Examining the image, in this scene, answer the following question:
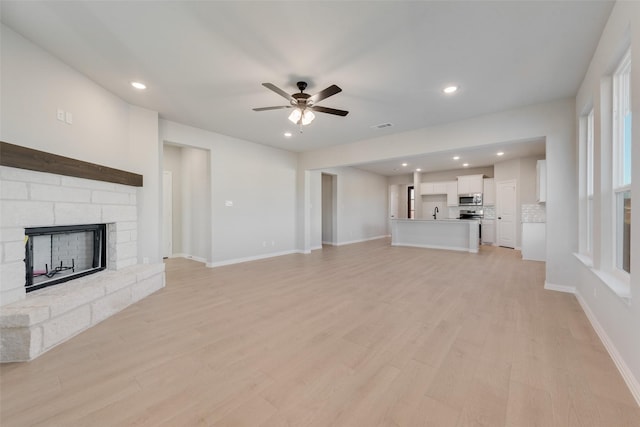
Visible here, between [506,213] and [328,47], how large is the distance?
7.90 meters

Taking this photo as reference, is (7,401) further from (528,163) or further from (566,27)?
(528,163)

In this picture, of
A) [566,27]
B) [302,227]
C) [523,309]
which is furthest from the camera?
[302,227]

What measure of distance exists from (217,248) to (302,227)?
8.03 ft

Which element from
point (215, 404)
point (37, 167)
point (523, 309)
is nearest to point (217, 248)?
point (37, 167)

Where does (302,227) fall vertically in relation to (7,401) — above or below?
above

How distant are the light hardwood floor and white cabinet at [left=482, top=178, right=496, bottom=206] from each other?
589cm

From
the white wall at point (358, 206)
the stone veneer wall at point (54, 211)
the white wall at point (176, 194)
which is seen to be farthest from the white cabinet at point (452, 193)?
the stone veneer wall at point (54, 211)

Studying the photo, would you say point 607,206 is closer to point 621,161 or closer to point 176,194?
point 621,161

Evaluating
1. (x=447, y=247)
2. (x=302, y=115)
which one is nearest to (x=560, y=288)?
(x=447, y=247)

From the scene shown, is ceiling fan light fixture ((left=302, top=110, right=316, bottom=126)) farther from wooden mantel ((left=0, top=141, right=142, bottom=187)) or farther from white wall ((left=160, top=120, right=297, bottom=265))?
white wall ((left=160, top=120, right=297, bottom=265))

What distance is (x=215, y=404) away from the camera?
1.51 meters

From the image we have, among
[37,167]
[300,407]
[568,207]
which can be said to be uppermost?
[37,167]

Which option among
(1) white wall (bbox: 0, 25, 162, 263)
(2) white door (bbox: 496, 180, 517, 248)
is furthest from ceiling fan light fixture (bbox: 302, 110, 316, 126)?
(2) white door (bbox: 496, 180, 517, 248)

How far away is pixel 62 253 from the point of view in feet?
9.33
